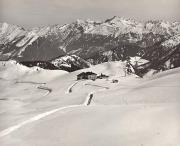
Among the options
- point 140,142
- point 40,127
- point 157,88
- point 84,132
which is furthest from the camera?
point 157,88

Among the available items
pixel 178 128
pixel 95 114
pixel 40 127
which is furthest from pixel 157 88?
pixel 178 128

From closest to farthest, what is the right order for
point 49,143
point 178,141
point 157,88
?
point 178,141 < point 49,143 < point 157,88

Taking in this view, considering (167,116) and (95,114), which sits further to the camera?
(95,114)

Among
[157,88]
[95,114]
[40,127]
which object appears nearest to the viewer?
[40,127]

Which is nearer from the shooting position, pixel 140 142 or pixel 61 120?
pixel 140 142

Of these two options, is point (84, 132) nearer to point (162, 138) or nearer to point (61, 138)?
point (61, 138)

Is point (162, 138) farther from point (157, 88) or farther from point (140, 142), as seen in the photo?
point (157, 88)

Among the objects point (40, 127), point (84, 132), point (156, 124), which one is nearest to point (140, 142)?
point (156, 124)

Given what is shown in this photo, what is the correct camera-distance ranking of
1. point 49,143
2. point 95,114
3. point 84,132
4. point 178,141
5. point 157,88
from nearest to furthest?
point 178,141
point 49,143
point 84,132
point 95,114
point 157,88
